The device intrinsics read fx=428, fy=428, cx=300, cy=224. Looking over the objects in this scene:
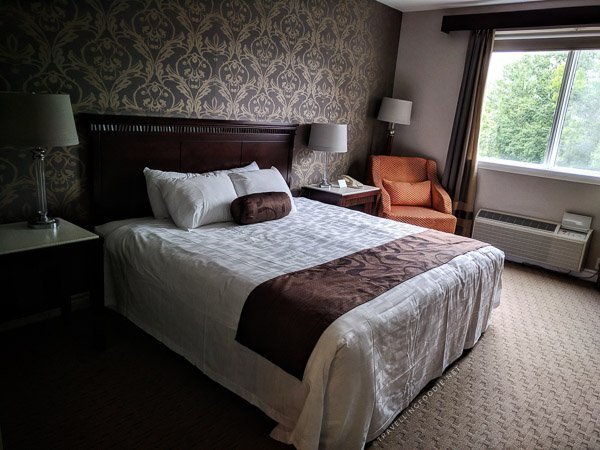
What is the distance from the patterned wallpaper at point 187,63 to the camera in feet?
7.37

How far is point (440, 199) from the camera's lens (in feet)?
14.5

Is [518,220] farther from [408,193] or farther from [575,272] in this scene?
[408,193]

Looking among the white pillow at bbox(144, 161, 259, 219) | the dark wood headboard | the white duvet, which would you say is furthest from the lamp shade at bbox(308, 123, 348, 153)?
the white pillow at bbox(144, 161, 259, 219)

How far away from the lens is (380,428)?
180cm

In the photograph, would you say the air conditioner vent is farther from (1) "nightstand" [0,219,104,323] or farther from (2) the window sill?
(1) "nightstand" [0,219,104,323]

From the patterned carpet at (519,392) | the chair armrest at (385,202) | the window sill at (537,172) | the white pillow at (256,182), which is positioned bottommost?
the patterned carpet at (519,392)

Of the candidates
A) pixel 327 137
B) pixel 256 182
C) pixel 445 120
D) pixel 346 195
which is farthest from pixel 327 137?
pixel 445 120

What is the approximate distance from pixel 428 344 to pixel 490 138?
323 cm

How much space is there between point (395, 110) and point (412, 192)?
90 centimetres

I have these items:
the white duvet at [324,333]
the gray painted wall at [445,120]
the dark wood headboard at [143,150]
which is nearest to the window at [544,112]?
the gray painted wall at [445,120]

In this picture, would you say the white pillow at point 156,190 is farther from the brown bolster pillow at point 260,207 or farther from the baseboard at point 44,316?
the baseboard at point 44,316

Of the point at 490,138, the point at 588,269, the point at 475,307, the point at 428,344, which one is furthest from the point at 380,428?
the point at 490,138

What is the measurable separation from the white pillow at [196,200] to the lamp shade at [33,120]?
0.72 metres

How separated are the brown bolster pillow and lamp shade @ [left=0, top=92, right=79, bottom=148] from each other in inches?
41.1
